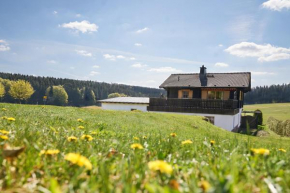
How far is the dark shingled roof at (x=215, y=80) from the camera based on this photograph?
2885cm

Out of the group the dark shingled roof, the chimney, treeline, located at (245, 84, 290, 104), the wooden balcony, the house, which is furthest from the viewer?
treeline, located at (245, 84, 290, 104)

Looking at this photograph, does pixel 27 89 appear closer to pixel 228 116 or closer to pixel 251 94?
pixel 228 116

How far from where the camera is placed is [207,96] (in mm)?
30312

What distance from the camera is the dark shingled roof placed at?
28.9 meters

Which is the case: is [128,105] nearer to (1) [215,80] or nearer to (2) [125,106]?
(2) [125,106]

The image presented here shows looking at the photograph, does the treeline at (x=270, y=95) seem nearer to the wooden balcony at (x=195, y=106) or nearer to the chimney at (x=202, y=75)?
the chimney at (x=202, y=75)

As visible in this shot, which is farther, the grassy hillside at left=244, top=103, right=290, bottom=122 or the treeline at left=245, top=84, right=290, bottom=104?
the treeline at left=245, top=84, right=290, bottom=104

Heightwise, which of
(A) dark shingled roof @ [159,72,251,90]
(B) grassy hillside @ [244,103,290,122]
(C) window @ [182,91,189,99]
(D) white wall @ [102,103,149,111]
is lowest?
(B) grassy hillside @ [244,103,290,122]

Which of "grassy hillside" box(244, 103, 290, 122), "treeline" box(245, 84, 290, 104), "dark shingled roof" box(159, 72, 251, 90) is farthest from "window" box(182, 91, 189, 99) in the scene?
"treeline" box(245, 84, 290, 104)

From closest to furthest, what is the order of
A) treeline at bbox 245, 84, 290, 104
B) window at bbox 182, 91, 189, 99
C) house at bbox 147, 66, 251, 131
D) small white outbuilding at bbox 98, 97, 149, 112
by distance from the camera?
house at bbox 147, 66, 251, 131 < window at bbox 182, 91, 189, 99 < small white outbuilding at bbox 98, 97, 149, 112 < treeline at bbox 245, 84, 290, 104

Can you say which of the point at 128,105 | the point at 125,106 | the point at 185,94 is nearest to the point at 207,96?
the point at 185,94

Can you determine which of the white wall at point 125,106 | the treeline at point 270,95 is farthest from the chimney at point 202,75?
the treeline at point 270,95

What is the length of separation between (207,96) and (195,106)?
226 inches

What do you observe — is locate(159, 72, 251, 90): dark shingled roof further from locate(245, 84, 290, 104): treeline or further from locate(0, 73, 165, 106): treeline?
locate(0, 73, 165, 106): treeline
